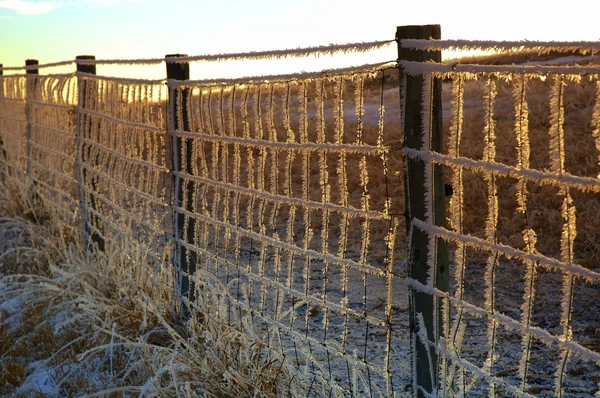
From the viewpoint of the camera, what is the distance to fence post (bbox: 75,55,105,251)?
6.97m

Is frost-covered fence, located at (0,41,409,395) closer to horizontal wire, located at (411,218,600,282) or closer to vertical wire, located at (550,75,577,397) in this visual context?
horizontal wire, located at (411,218,600,282)

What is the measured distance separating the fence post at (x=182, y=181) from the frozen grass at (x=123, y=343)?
180 millimetres

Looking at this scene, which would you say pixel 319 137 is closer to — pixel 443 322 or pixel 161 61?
pixel 443 322

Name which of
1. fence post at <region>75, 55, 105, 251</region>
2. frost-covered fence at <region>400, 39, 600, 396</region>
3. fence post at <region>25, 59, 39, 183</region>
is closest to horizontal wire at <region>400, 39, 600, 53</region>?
frost-covered fence at <region>400, 39, 600, 396</region>

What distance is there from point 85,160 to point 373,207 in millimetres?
3229

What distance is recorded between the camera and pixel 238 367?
3.74m

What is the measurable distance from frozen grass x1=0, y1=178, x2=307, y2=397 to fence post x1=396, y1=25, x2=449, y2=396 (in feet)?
2.35

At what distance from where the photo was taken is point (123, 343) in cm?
404

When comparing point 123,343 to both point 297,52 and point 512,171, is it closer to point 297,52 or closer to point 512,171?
point 297,52

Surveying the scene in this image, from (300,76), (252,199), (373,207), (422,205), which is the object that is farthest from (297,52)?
(373,207)

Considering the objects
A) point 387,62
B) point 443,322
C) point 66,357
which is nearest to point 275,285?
point 443,322

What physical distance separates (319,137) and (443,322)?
0.99 m

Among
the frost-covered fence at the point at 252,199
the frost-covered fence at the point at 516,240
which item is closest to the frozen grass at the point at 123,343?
the frost-covered fence at the point at 252,199

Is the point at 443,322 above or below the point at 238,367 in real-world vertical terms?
above
